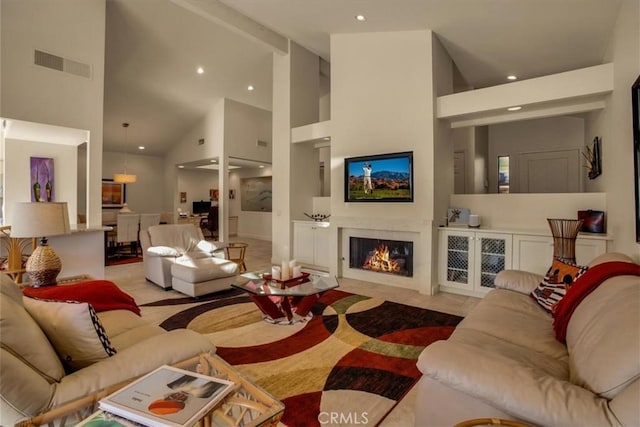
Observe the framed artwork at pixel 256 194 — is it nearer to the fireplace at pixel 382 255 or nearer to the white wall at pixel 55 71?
the fireplace at pixel 382 255

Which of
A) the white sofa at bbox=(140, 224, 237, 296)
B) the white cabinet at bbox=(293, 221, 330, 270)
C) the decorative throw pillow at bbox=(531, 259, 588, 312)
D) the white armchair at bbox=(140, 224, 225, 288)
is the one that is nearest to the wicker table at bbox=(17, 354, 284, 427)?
the decorative throw pillow at bbox=(531, 259, 588, 312)

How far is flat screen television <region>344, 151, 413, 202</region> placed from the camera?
4.54 meters

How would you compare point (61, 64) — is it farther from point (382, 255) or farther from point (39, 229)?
point (382, 255)

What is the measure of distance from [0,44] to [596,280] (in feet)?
19.8

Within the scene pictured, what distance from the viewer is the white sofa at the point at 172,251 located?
4348 mm

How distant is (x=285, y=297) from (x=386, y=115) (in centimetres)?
303

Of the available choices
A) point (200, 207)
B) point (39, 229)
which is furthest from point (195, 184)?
point (39, 229)

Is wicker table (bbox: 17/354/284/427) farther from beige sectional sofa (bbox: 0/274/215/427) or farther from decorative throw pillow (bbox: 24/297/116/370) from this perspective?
decorative throw pillow (bbox: 24/297/116/370)

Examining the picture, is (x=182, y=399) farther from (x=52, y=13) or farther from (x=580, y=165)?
(x=580, y=165)

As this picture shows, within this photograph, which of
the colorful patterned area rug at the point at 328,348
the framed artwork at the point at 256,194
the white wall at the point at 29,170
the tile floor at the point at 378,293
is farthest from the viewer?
the framed artwork at the point at 256,194

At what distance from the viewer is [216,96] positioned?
7.78m

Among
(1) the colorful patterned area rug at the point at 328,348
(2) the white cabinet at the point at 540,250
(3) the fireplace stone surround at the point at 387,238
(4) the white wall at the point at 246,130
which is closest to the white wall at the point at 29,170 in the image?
(1) the colorful patterned area rug at the point at 328,348

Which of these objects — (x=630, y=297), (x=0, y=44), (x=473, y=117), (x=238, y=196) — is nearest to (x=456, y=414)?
(x=630, y=297)

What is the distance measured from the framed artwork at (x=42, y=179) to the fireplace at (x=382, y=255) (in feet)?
16.3
